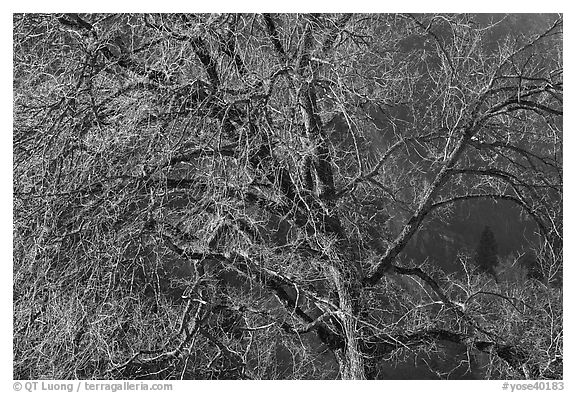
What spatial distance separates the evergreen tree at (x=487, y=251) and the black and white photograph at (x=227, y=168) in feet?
32.0

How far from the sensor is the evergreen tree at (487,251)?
51.2 feet

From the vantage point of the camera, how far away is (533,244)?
8.45m

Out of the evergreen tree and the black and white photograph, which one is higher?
the black and white photograph

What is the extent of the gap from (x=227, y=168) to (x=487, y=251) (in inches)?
605

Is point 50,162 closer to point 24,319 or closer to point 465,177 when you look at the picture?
point 24,319

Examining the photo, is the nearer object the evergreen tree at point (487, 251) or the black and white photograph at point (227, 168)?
the black and white photograph at point (227, 168)

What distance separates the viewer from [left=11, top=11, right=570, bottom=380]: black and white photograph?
13.9 ft

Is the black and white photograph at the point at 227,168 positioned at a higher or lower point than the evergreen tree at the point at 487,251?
higher

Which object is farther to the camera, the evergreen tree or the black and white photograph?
the evergreen tree

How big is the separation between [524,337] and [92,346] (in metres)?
4.05

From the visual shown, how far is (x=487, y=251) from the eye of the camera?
1827 centimetres

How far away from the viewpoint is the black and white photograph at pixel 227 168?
13.9ft

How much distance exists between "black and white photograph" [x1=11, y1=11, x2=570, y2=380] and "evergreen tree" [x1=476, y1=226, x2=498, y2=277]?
976 cm
